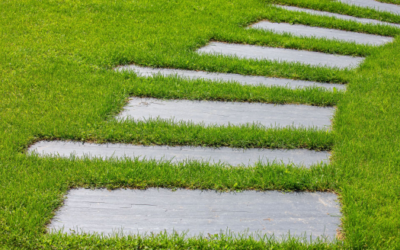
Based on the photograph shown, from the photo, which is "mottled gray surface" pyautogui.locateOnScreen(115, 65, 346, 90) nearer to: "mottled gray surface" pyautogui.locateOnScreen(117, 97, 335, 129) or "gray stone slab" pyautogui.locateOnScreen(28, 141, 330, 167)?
"mottled gray surface" pyautogui.locateOnScreen(117, 97, 335, 129)

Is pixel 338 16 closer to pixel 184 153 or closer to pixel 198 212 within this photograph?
pixel 184 153

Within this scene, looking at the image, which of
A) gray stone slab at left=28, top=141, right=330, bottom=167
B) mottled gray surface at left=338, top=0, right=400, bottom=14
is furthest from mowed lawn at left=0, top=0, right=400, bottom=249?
mottled gray surface at left=338, top=0, right=400, bottom=14

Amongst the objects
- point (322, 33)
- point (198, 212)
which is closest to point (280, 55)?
point (322, 33)

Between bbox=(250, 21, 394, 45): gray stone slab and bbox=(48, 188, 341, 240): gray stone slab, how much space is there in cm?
383

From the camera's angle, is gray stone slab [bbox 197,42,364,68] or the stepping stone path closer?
the stepping stone path

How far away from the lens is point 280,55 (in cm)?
525

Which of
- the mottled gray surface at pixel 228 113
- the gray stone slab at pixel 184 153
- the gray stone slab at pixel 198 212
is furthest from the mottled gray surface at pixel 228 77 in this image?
the gray stone slab at pixel 198 212

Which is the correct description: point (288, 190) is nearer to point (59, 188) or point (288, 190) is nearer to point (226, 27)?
point (59, 188)

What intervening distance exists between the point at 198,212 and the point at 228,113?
4.85 ft

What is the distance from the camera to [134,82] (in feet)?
13.9

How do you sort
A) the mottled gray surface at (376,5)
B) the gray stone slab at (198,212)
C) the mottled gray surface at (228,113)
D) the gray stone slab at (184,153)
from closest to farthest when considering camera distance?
the gray stone slab at (198,212), the gray stone slab at (184,153), the mottled gray surface at (228,113), the mottled gray surface at (376,5)

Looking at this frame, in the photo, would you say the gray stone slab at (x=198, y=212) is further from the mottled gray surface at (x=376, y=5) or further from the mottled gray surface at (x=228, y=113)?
the mottled gray surface at (x=376, y=5)

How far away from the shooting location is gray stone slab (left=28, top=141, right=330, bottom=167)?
10.4 feet

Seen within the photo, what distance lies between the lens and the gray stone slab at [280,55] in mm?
5090
